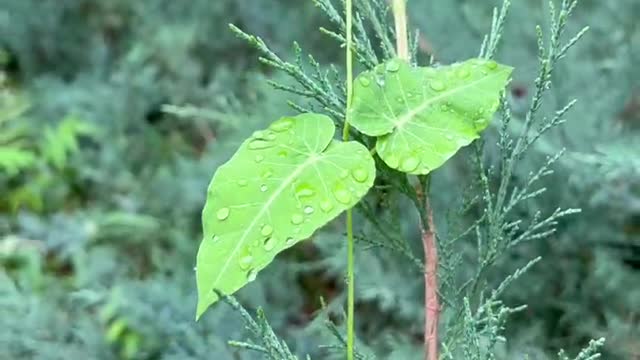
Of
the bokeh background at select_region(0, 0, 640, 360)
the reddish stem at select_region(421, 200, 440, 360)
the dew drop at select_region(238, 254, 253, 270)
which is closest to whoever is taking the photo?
the dew drop at select_region(238, 254, 253, 270)

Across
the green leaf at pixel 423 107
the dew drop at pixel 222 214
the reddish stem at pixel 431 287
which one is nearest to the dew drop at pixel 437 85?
the green leaf at pixel 423 107

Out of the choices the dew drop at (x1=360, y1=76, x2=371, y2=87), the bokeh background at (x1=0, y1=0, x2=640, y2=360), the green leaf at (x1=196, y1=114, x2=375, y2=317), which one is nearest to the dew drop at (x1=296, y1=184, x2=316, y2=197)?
the green leaf at (x1=196, y1=114, x2=375, y2=317)

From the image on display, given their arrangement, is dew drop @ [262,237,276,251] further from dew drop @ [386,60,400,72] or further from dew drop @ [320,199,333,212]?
dew drop @ [386,60,400,72]

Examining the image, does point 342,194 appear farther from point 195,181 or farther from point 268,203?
point 195,181

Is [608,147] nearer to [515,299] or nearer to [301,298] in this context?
[515,299]

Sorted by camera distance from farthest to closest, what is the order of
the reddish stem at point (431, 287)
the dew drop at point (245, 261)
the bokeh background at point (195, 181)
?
the bokeh background at point (195, 181)
the reddish stem at point (431, 287)
the dew drop at point (245, 261)

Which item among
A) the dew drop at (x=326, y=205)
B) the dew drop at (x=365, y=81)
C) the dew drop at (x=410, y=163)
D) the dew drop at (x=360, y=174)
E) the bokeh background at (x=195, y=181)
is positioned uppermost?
the bokeh background at (x=195, y=181)

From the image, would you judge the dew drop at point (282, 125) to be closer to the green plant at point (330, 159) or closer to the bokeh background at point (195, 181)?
the green plant at point (330, 159)
